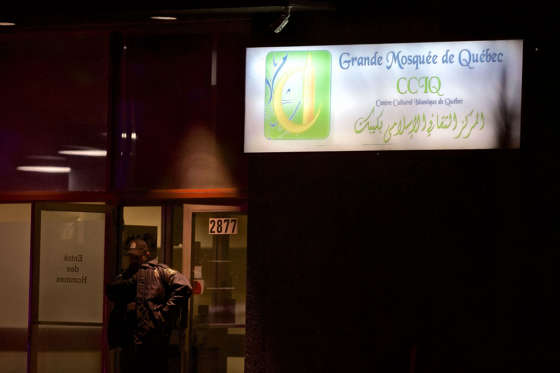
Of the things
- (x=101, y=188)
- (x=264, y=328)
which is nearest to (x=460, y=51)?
(x=264, y=328)

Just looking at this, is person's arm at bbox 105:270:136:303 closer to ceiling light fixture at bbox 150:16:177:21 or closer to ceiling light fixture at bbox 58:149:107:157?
ceiling light fixture at bbox 58:149:107:157

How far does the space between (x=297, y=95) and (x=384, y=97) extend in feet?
3.02

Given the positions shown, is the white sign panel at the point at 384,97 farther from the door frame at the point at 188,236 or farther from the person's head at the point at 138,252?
the person's head at the point at 138,252

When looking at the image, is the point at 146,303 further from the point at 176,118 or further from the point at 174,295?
the point at 176,118

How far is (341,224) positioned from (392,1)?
2.41 meters

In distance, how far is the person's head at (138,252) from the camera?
8.41 meters

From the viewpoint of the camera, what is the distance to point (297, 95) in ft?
27.6

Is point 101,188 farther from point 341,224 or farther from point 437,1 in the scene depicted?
point 437,1

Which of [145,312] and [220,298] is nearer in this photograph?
[145,312]

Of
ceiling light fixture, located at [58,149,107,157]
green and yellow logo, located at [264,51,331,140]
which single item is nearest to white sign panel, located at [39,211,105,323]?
ceiling light fixture, located at [58,149,107,157]

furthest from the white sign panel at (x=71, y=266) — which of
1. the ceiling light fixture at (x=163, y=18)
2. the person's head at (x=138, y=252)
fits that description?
the ceiling light fixture at (x=163, y=18)

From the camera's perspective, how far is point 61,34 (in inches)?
378

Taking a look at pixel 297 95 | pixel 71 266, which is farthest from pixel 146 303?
pixel 297 95

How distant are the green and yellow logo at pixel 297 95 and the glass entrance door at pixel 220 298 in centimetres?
141
